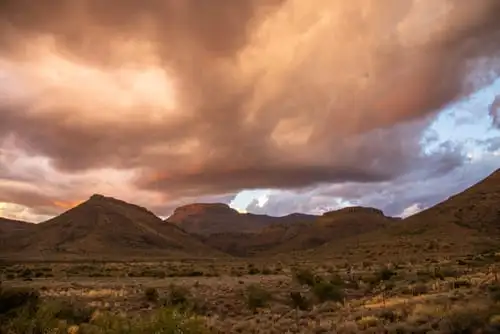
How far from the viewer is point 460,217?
146625 mm

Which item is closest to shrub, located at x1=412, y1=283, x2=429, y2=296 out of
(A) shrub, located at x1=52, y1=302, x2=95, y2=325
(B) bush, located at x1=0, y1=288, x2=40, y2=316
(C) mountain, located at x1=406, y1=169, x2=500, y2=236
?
(A) shrub, located at x1=52, y1=302, x2=95, y2=325

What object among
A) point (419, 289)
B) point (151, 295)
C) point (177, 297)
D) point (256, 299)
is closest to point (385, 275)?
point (419, 289)

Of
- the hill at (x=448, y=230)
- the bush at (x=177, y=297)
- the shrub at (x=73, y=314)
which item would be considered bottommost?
the shrub at (x=73, y=314)

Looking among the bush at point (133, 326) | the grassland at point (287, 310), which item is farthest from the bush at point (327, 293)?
the bush at point (133, 326)

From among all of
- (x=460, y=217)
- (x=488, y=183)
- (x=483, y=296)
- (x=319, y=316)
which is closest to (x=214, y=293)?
(x=319, y=316)

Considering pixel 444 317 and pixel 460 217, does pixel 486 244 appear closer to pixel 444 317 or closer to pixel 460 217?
pixel 460 217

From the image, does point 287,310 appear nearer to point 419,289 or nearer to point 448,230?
point 419,289

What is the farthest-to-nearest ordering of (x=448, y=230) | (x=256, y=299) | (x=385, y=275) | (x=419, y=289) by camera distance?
(x=448, y=230)
(x=385, y=275)
(x=256, y=299)
(x=419, y=289)

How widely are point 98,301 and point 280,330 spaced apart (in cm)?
1745

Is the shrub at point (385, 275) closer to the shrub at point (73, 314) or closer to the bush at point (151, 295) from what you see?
the bush at point (151, 295)

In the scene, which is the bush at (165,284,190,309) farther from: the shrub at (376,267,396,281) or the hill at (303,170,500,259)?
the hill at (303,170,500,259)

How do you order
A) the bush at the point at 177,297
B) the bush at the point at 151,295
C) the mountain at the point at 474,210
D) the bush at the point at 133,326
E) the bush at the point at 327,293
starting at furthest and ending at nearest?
the mountain at the point at 474,210, the bush at the point at 151,295, the bush at the point at 177,297, the bush at the point at 327,293, the bush at the point at 133,326

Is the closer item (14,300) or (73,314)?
(14,300)

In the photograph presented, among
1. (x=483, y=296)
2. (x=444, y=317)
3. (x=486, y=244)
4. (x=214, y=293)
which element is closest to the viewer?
(x=444, y=317)
